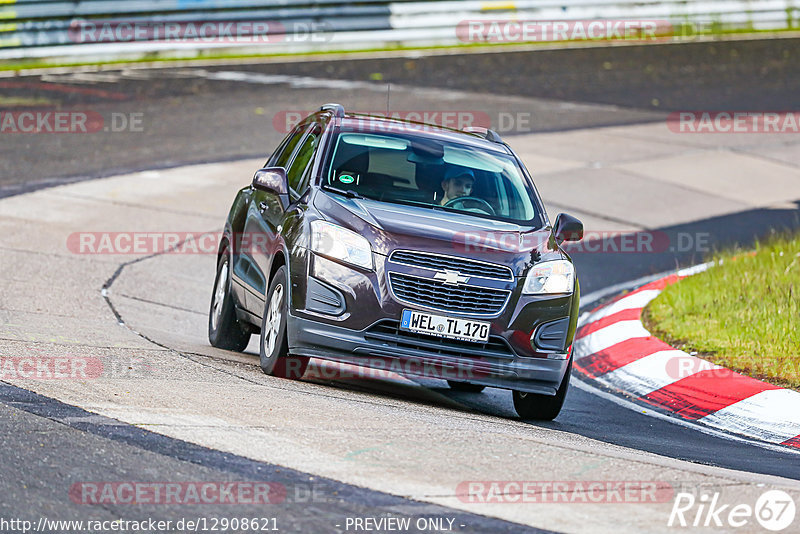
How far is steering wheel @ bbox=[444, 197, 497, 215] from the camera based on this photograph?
8.64m

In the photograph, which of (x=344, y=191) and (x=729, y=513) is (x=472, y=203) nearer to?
(x=344, y=191)

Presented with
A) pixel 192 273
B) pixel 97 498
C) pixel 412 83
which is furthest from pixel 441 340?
pixel 412 83

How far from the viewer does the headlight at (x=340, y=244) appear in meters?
7.72

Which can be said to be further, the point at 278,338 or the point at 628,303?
the point at 628,303

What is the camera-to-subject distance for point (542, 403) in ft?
27.1

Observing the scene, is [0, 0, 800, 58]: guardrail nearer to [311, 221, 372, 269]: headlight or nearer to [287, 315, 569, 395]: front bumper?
[311, 221, 372, 269]: headlight

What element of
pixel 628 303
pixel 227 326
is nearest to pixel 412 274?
pixel 227 326

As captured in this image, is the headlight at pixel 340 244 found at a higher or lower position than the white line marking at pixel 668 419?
higher

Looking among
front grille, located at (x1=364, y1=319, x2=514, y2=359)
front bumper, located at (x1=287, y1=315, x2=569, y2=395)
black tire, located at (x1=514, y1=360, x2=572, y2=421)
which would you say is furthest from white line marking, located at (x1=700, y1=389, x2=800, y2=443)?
front grille, located at (x1=364, y1=319, x2=514, y2=359)

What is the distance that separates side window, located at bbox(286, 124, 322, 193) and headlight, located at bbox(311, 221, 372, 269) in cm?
80

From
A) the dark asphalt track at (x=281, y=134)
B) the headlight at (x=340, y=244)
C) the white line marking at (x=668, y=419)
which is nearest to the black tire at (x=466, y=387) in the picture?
the dark asphalt track at (x=281, y=134)

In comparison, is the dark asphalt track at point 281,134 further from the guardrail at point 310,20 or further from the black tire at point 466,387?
the guardrail at point 310,20

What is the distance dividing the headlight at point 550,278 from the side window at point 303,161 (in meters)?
1.71

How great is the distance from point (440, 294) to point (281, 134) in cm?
1155
